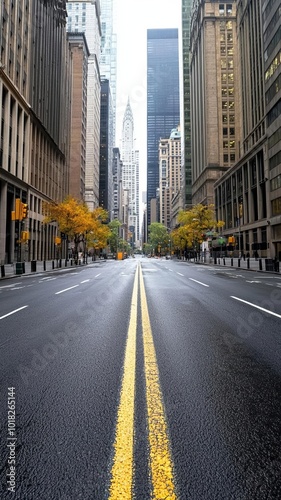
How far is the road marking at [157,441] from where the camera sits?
188 centimetres

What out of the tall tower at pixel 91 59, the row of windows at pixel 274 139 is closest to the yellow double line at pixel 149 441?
the row of windows at pixel 274 139

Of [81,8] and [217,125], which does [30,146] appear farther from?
[81,8]

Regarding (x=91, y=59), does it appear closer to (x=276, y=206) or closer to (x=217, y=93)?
(x=217, y=93)

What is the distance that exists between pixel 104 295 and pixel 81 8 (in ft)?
487

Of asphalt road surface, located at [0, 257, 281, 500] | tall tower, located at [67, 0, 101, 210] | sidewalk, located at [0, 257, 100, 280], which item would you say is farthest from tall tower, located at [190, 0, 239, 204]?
asphalt road surface, located at [0, 257, 281, 500]

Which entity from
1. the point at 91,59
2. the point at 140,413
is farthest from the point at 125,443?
the point at 91,59

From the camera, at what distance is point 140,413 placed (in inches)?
111

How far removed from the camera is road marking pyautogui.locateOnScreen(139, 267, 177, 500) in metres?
1.88

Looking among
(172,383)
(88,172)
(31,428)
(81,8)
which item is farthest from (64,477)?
(81,8)

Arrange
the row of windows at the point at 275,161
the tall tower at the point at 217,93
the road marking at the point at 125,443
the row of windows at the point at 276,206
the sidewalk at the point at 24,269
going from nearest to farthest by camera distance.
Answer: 1. the road marking at the point at 125,443
2. the sidewalk at the point at 24,269
3. the row of windows at the point at 275,161
4. the row of windows at the point at 276,206
5. the tall tower at the point at 217,93

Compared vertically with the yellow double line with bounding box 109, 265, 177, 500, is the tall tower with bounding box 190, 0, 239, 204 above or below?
above

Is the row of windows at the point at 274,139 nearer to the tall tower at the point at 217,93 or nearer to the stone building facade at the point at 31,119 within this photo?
the stone building facade at the point at 31,119

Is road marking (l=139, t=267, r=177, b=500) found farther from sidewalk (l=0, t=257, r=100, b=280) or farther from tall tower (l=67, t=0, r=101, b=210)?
tall tower (l=67, t=0, r=101, b=210)

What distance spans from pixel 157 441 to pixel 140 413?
1.55 feet
